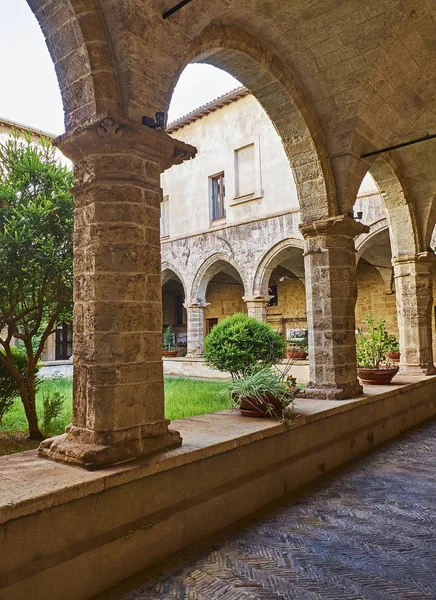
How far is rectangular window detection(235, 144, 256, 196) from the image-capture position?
505 inches

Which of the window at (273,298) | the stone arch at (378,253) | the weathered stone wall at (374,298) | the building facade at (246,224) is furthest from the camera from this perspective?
the window at (273,298)

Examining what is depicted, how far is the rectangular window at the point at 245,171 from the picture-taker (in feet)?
42.1

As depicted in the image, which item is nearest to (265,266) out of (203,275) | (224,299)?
(203,275)

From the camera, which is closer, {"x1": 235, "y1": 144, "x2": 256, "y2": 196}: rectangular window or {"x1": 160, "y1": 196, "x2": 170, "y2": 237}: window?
{"x1": 235, "y1": 144, "x2": 256, "y2": 196}: rectangular window

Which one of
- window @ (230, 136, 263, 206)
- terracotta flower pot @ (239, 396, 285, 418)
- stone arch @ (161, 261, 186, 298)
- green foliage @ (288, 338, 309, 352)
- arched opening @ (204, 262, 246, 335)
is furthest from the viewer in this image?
arched opening @ (204, 262, 246, 335)

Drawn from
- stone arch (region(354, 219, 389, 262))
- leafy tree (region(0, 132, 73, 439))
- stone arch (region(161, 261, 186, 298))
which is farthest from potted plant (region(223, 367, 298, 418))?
stone arch (region(161, 261, 186, 298))

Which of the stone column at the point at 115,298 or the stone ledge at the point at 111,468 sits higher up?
the stone column at the point at 115,298

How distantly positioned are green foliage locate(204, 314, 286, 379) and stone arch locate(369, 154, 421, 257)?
2521 millimetres

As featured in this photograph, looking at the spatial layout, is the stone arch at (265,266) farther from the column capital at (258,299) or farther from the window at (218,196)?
the window at (218,196)

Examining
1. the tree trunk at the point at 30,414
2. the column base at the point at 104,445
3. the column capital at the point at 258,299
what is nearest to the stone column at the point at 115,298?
the column base at the point at 104,445

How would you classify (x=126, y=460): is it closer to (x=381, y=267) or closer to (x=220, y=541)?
(x=220, y=541)

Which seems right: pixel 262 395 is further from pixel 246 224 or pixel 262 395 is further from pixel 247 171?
pixel 247 171

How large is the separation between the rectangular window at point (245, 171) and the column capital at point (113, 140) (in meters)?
10.4

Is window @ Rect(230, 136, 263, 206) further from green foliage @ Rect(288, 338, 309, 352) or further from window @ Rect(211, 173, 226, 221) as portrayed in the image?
green foliage @ Rect(288, 338, 309, 352)
